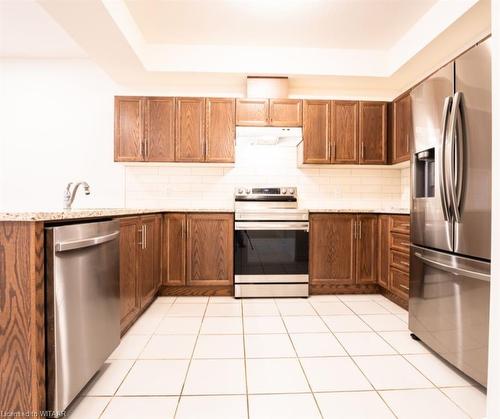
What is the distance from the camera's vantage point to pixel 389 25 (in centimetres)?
279

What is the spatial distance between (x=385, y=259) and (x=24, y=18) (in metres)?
4.28

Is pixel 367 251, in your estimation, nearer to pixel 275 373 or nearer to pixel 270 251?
pixel 270 251

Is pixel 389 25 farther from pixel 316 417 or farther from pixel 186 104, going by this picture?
pixel 316 417

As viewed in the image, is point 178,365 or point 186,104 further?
point 186,104

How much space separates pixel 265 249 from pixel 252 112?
1.55 meters

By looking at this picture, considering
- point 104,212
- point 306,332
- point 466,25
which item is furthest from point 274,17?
point 306,332

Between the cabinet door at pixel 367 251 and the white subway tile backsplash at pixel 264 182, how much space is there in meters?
0.61

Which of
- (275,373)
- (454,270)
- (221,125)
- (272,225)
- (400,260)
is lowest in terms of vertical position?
(275,373)

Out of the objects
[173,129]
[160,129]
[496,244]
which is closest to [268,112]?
[173,129]

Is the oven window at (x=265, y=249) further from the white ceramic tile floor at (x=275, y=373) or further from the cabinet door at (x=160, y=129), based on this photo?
the cabinet door at (x=160, y=129)

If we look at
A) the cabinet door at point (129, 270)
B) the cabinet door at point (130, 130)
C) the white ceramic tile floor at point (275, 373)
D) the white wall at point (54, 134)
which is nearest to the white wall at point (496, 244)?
the white ceramic tile floor at point (275, 373)

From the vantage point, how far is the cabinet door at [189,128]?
3.21 m

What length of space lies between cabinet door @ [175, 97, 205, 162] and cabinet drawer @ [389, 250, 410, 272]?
7.47ft

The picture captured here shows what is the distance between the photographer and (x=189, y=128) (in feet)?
A: 10.5
